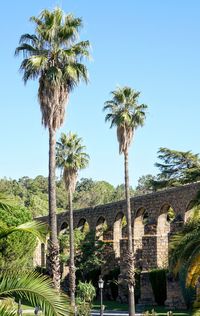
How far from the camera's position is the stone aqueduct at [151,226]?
40.9 meters

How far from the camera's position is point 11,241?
3344cm

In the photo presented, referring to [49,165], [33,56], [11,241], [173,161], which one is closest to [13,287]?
[49,165]

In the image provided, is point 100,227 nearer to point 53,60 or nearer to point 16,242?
point 16,242

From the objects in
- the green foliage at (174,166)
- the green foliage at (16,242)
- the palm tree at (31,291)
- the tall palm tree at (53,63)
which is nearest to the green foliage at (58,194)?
the green foliage at (174,166)

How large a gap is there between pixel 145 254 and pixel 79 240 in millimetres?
9728

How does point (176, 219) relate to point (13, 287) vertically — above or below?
above

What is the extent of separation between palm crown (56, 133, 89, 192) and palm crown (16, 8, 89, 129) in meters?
21.9

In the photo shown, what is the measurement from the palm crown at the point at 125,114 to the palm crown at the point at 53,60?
12.8 meters

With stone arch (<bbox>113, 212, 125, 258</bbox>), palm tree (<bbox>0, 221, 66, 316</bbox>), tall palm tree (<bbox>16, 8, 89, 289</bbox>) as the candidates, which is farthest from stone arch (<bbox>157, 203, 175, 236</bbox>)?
palm tree (<bbox>0, 221, 66, 316</bbox>)

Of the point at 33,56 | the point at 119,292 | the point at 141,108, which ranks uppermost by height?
the point at 141,108

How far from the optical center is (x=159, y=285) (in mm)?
40000

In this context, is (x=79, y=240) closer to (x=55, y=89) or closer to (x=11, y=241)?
(x=11, y=241)

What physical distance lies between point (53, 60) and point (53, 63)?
11 centimetres

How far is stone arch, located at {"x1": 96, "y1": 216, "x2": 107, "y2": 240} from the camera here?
5159 centimetres
